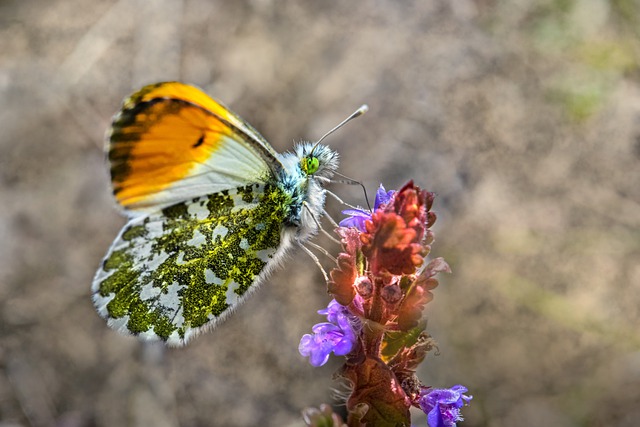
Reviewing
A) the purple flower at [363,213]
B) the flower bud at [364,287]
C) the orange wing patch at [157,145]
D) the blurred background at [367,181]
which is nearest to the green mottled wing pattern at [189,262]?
the orange wing patch at [157,145]

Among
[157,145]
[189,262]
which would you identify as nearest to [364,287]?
[189,262]

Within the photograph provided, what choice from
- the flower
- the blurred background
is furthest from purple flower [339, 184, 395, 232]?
the blurred background

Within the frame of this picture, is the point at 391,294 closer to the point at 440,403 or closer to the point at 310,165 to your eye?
the point at 440,403

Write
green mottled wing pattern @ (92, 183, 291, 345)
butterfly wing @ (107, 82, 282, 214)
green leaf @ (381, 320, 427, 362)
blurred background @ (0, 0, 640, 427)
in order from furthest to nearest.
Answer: blurred background @ (0, 0, 640, 427), green mottled wing pattern @ (92, 183, 291, 345), butterfly wing @ (107, 82, 282, 214), green leaf @ (381, 320, 427, 362)

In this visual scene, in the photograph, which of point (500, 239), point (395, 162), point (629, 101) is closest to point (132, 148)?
point (395, 162)

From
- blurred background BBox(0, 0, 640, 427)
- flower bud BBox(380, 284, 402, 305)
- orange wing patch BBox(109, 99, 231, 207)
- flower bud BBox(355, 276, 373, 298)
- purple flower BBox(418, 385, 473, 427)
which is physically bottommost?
purple flower BBox(418, 385, 473, 427)

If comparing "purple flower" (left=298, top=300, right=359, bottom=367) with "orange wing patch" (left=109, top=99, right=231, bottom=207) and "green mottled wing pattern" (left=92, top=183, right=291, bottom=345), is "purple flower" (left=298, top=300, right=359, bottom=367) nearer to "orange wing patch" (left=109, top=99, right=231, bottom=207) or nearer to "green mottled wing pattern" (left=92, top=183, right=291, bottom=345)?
"green mottled wing pattern" (left=92, top=183, right=291, bottom=345)
